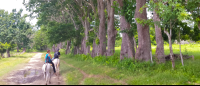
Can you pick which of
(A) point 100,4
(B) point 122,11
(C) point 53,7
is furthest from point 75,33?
(B) point 122,11

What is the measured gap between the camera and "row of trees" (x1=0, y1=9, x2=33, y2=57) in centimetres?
3609

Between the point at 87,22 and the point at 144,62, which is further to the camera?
the point at 87,22

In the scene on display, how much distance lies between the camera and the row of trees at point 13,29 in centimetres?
3609

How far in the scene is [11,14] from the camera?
130 ft

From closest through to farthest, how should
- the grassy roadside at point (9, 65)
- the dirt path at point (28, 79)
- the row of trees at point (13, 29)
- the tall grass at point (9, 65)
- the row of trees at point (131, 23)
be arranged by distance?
the row of trees at point (131, 23) < the dirt path at point (28, 79) < the grassy roadside at point (9, 65) < the tall grass at point (9, 65) < the row of trees at point (13, 29)

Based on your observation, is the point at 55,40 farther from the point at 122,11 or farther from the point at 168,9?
the point at 168,9

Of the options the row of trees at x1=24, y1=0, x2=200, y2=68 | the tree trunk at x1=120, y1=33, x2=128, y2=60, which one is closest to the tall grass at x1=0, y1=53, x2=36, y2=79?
the row of trees at x1=24, y1=0, x2=200, y2=68

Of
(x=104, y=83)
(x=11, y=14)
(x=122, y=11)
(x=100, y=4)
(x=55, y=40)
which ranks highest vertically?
(x=11, y=14)

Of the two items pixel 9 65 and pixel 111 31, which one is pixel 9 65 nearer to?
pixel 9 65

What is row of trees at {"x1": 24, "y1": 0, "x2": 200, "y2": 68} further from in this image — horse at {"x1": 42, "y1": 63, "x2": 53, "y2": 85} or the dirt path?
horse at {"x1": 42, "y1": 63, "x2": 53, "y2": 85}

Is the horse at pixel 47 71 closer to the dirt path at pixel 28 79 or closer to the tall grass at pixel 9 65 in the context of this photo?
the dirt path at pixel 28 79

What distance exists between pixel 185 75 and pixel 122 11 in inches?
304

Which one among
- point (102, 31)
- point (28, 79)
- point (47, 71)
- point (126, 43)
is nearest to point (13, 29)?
point (102, 31)

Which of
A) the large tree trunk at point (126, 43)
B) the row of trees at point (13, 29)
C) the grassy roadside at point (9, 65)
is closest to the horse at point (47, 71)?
the grassy roadside at point (9, 65)
